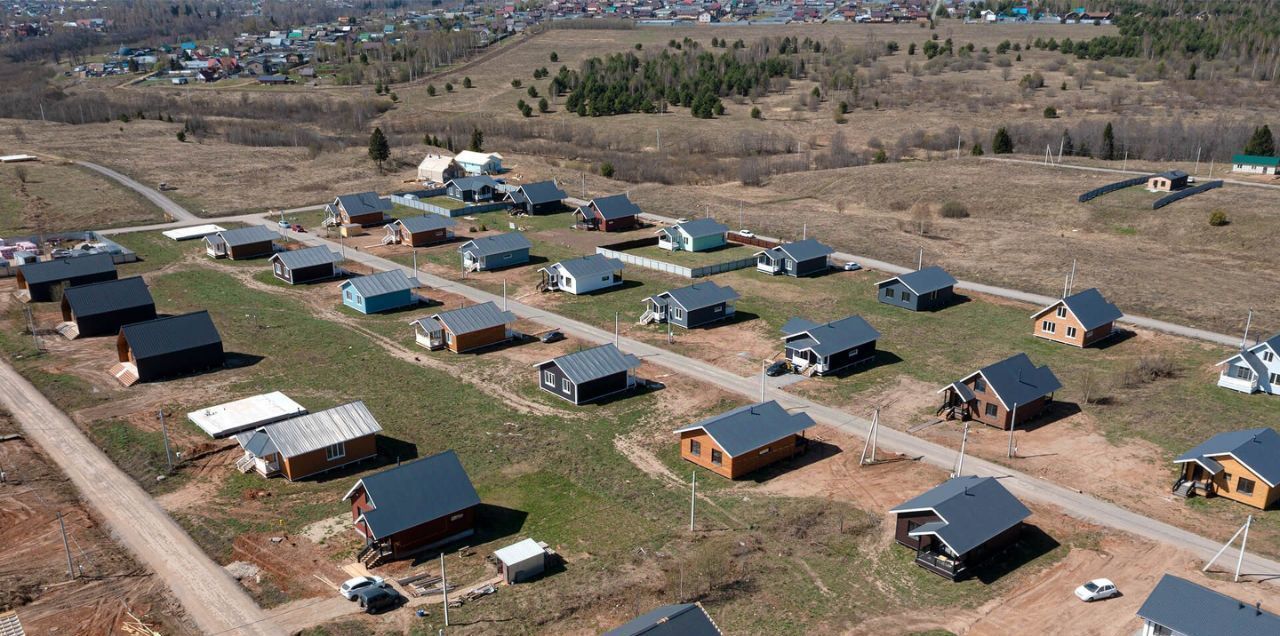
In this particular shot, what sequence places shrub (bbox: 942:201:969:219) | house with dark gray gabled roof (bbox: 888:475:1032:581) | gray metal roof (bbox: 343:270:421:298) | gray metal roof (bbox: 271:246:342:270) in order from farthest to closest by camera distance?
shrub (bbox: 942:201:969:219)
gray metal roof (bbox: 271:246:342:270)
gray metal roof (bbox: 343:270:421:298)
house with dark gray gabled roof (bbox: 888:475:1032:581)

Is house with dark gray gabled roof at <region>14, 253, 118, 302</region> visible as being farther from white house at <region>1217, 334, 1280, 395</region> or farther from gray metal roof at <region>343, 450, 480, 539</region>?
white house at <region>1217, 334, 1280, 395</region>

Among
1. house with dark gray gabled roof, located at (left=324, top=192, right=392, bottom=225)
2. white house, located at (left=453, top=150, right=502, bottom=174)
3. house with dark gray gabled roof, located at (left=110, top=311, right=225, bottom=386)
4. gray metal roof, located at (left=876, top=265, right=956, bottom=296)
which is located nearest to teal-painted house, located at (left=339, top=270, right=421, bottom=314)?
house with dark gray gabled roof, located at (left=110, top=311, right=225, bottom=386)

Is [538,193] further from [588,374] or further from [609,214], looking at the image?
[588,374]

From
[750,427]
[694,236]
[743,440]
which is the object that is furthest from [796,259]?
[743,440]

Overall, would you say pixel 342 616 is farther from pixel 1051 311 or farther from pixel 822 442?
pixel 1051 311

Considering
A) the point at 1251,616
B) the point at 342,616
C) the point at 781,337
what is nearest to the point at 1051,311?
the point at 781,337

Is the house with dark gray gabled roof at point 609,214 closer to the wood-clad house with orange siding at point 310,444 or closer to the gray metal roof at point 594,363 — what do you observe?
the gray metal roof at point 594,363

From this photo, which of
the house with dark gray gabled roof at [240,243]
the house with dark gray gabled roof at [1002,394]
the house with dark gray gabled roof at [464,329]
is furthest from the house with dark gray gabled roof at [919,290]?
the house with dark gray gabled roof at [240,243]
